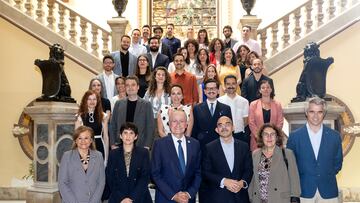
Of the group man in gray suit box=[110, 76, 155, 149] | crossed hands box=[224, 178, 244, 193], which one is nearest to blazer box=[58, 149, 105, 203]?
man in gray suit box=[110, 76, 155, 149]

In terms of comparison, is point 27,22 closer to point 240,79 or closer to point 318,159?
point 240,79

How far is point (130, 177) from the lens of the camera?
473cm

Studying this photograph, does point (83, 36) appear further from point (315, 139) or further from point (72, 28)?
point (315, 139)

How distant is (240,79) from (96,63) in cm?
382

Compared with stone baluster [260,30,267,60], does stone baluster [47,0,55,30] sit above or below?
above

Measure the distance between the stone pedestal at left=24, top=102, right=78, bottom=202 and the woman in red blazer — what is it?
2.38 meters

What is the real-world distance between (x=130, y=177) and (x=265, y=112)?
74.2 inches

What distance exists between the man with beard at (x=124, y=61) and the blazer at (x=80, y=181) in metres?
3.01

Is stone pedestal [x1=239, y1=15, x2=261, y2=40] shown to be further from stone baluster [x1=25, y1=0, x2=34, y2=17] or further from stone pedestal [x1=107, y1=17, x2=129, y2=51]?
stone baluster [x1=25, y1=0, x2=34, y2=17]

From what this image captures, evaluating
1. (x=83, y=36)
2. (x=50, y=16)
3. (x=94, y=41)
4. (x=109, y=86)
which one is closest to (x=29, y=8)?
(x=50, y=16)

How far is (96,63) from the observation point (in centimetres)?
1005

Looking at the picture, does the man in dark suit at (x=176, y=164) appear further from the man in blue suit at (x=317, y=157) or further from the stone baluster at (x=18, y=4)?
the stone baluster at (x=18, y=4)

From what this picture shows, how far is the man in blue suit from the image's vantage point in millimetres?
4730

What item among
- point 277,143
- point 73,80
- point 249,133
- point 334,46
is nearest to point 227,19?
point 334,46
